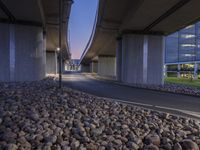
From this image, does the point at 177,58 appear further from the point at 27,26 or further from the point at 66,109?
the point at 66,109

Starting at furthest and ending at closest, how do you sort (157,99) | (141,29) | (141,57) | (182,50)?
(182,50) → (141,57) → (141,29) → (157,99)

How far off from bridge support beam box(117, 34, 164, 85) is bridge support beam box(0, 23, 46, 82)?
8693 millimetres

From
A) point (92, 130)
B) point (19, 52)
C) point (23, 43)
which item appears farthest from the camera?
point (23, 43)

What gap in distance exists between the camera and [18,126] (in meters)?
4.59

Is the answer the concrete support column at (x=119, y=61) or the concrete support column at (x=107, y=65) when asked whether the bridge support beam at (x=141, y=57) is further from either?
the concrete support column at (x=107, y=65)

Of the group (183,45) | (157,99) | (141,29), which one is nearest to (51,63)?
(141,29)

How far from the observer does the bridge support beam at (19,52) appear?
18.1 metres

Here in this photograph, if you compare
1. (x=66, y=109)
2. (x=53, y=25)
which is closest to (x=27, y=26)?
(x=53, y=25)

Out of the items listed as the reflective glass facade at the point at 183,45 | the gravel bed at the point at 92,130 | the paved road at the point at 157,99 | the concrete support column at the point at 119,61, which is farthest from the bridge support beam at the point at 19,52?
the reflective glass facade at the point at 183,45

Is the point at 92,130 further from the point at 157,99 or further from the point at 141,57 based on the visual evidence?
the point at 141,57

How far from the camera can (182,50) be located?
7075cm

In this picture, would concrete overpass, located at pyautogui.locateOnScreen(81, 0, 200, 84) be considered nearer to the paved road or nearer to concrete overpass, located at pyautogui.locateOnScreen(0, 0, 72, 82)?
concrete overpass, located at pyautogui.locateOnScreen(0, 0, 72, 82)

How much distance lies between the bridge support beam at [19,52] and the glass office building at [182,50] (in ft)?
180

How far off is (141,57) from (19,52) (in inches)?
461
